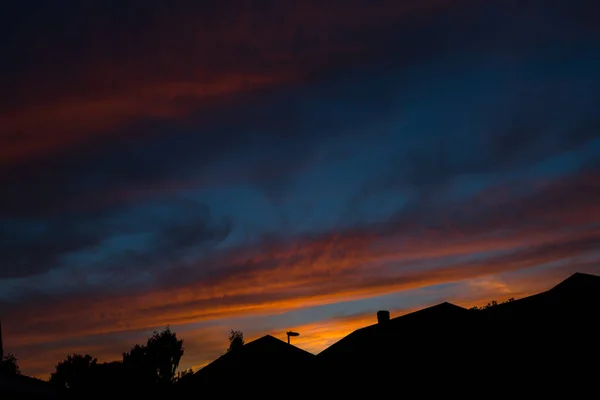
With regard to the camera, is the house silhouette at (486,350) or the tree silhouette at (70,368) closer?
the house silhouette at (486,350)

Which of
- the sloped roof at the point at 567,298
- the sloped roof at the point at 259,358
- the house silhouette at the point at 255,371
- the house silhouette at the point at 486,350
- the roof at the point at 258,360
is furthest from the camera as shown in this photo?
the sloped roof at the point at 259,358

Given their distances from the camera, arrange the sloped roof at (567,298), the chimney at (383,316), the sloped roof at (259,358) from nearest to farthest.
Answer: the sloped roof at (567,298) < the sloped roof at (259,358) < the chimney at (383,316)

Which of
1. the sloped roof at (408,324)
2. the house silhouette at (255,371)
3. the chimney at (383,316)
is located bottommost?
the house silhouette at (255,371)

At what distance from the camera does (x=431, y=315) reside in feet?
130

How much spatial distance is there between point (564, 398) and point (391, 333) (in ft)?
43.3

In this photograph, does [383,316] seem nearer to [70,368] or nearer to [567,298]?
[567,298]

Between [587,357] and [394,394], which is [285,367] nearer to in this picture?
[394,394]

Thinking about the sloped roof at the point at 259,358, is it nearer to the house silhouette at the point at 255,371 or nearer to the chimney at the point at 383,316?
the house silhouette at the point at 255,371

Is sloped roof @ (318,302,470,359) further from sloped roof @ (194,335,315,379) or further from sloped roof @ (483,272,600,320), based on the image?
sloped roof @ (483,272,600,320)

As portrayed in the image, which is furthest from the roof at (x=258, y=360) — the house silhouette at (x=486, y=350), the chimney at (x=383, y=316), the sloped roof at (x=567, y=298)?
the sloped roof at (x=567, y=298)

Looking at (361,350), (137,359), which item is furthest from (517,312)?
(137,359)

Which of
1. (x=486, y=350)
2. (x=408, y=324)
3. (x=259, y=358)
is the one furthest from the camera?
(x=259, y=358)

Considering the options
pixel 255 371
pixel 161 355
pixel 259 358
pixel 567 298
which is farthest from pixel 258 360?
pixel 161 355

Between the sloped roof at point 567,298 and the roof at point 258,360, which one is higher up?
the sloped roof at point 567,298
